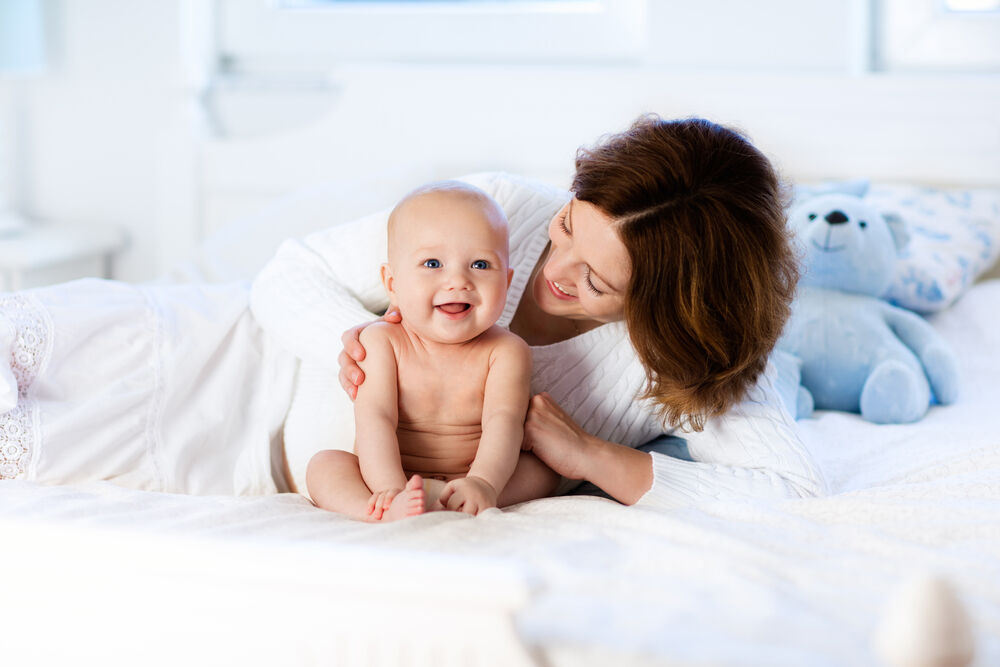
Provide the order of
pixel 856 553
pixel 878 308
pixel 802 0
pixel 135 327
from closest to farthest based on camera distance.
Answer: pixel 856 553 < pixel 135 327 < pixel 878 308 < pixel 802 0

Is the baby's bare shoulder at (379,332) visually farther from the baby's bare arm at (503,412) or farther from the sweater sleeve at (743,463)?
the sweater sleeve at (743,463)

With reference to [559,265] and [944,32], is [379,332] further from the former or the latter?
[944,32]

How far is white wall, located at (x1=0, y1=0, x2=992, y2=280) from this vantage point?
2.11 metres

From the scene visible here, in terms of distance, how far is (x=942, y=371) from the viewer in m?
1.59

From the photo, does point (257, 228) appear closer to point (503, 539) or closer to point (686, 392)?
point (686, 392)

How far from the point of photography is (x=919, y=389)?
5.04 feet

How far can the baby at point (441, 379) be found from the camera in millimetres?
1092

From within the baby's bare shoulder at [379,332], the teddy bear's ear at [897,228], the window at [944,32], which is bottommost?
the baby's bare shoulder at [379,332]

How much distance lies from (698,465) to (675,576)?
427mm

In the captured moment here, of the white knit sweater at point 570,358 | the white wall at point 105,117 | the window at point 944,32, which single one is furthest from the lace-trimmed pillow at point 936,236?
the white wall at point 105,117

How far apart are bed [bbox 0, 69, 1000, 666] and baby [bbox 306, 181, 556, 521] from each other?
6 centimetres

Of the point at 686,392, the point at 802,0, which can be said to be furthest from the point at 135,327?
the point at 802,0

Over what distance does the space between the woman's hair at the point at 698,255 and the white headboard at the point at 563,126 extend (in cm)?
81

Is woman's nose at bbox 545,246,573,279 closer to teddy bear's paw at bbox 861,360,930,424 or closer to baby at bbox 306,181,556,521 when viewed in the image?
baby at bbox 306,181,556,521
